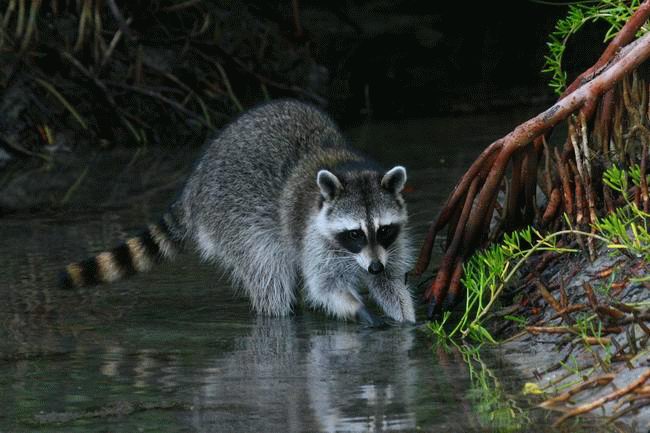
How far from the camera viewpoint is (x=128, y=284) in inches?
222

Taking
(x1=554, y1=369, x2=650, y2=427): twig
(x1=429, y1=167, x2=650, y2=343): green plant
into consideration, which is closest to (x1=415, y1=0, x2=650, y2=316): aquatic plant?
(x1=429, y1=167, x2=650, y2=343): green plant

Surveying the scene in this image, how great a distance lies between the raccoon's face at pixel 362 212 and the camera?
5117 millimetres

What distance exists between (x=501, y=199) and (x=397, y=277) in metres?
0.71

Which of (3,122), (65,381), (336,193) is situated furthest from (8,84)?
(65,381)

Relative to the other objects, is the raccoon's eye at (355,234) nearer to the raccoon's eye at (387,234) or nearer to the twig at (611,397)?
the raccoon's eye at (387,234)

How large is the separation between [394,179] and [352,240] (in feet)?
0.95

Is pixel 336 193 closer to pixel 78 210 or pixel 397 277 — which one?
pixel 397 277

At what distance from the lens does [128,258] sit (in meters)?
5.49

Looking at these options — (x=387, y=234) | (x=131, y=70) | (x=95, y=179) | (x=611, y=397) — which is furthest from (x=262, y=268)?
(x=131, y=70)

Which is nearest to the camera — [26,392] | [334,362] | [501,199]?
[26,392]

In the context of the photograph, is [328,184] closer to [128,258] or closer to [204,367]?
[128,258]

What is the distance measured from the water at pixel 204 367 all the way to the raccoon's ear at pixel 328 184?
1.64 feet

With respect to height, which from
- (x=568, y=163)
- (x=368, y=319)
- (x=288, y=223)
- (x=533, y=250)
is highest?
(x=568, y=163)

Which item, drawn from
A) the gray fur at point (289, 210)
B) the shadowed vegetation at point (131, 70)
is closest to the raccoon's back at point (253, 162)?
the gray fur at point (289, 210)
